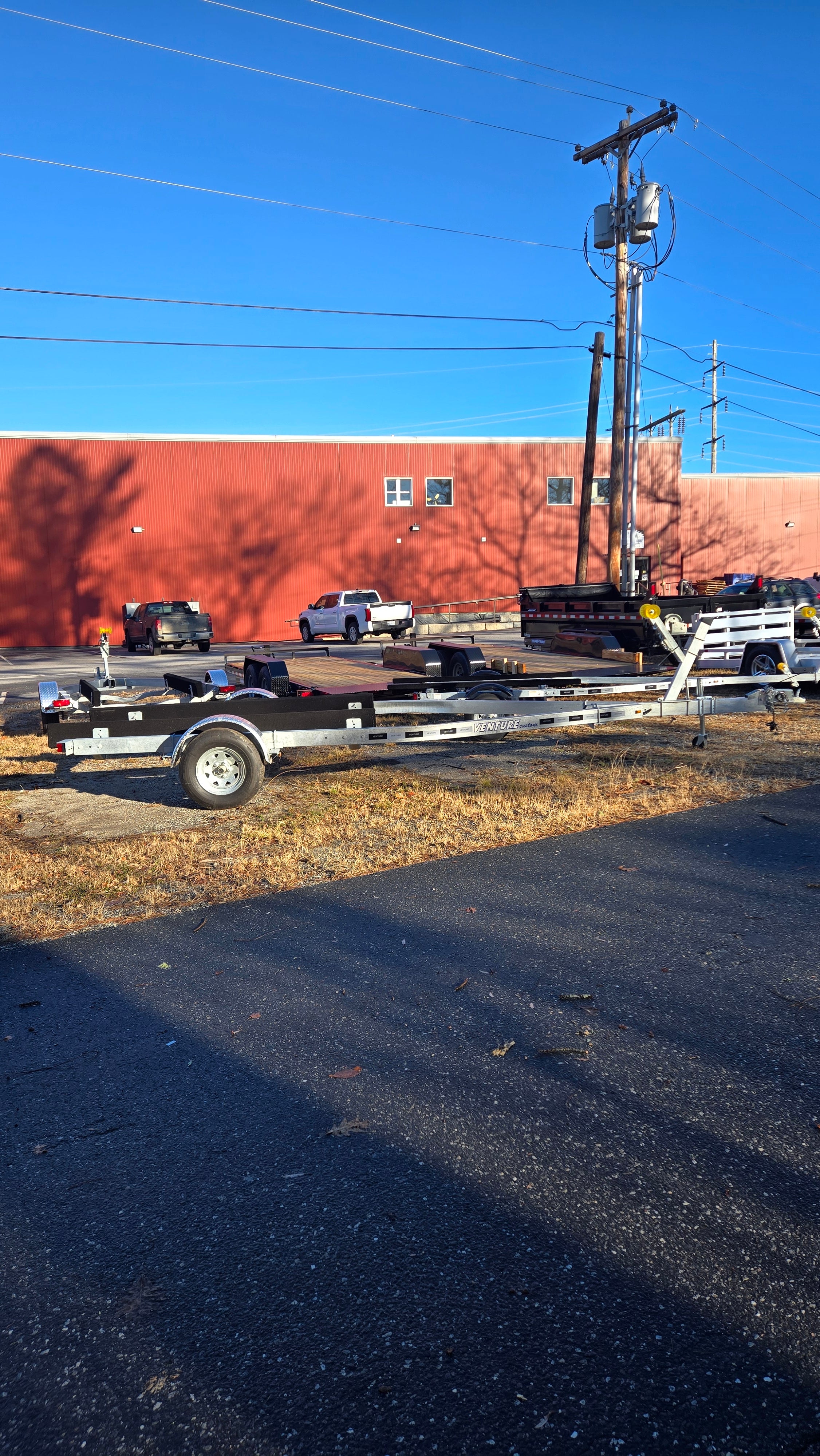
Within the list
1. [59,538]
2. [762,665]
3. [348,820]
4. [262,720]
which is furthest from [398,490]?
[348,820]

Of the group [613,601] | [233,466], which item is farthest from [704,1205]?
[233,466]

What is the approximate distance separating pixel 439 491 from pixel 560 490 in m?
5.49

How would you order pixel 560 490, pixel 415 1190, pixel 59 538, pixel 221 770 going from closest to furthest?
1. pixel 415 1190
2. pixel 221 770
3. pixel 59 538
4. pixel 560 490

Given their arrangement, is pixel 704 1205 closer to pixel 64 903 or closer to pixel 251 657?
pixel 64 903

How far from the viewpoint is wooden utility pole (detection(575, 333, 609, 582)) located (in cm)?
2906

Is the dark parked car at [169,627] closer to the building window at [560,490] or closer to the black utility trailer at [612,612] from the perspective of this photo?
the black utility trailer at [612,612]

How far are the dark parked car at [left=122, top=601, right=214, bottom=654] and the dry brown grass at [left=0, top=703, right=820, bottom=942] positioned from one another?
1900 cm

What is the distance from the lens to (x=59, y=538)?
37.0m

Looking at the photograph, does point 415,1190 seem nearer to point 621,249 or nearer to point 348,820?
point 348,820

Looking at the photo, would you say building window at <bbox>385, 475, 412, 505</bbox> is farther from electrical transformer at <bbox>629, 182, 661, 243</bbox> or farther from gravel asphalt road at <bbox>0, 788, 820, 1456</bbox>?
gravel asphalt road at <bbox>0, 788, 820, 1456</bbox>

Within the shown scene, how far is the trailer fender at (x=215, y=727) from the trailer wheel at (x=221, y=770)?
1.2 inches

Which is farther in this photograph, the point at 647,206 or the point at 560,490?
the point at 560,490

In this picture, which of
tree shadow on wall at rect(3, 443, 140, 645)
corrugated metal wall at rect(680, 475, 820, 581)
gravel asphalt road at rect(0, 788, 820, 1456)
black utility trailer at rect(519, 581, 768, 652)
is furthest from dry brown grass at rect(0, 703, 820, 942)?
corrugated metal wall at rect(680, 475, 820, 581)

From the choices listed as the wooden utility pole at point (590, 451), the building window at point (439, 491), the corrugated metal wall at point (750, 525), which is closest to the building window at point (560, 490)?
the building window at point (439, 491)
